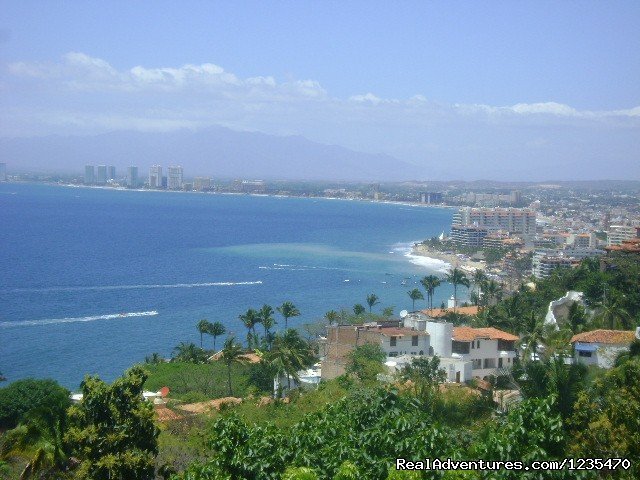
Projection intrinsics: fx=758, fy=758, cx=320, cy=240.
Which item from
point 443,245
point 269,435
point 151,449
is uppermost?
point 269,435

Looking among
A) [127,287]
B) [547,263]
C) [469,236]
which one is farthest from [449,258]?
[127,287]

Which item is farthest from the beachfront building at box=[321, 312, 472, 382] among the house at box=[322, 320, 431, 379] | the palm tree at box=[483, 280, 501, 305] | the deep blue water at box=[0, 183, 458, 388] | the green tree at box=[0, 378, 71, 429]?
the palm tree at box=[483, 280, 501, 305]

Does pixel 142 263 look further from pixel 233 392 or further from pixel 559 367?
pixel 559 367

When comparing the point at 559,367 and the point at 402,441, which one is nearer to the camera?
the point at 402,441

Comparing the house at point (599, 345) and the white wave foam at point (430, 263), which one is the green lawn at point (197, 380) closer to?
the house at point (599, 345)

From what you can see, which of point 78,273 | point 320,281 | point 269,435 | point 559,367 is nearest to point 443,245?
point 320,281

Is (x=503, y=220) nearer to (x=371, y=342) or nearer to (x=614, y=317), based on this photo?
(x=614, y=317)
